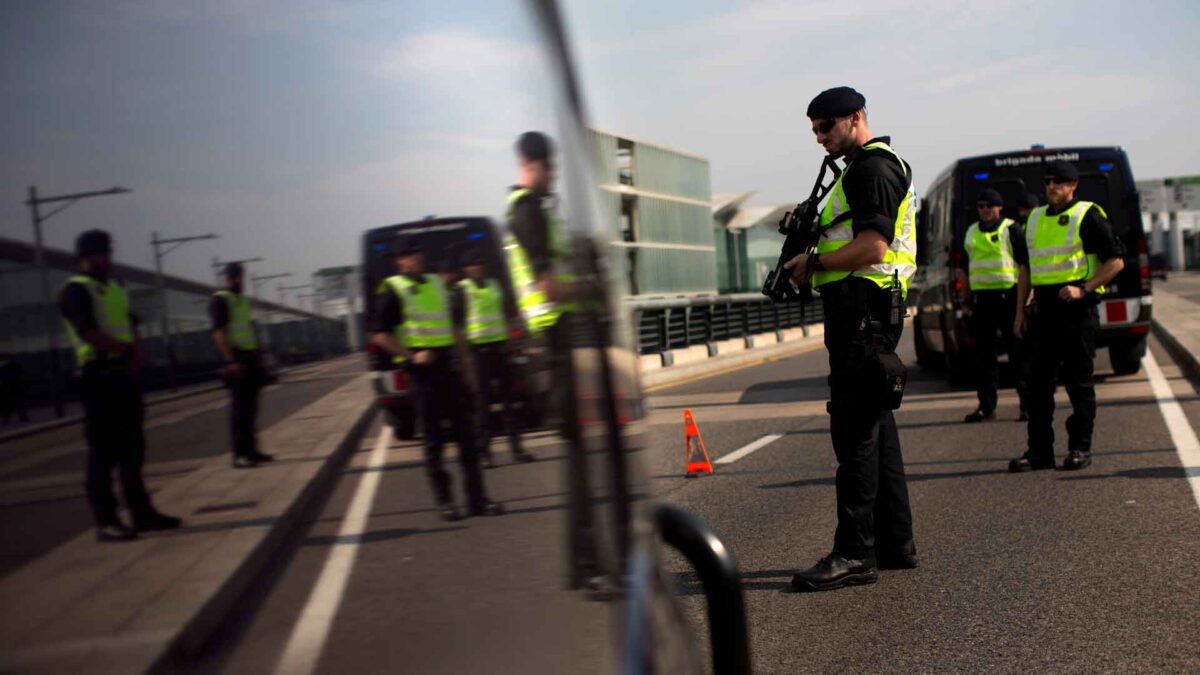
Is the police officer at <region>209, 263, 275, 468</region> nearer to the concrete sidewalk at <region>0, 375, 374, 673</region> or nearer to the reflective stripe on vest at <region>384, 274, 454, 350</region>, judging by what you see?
the concrete sidewalk at <region>0, 375, 374, 673</region>

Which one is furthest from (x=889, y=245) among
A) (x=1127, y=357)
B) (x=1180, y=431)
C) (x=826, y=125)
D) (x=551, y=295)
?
(x=1127, y=357)

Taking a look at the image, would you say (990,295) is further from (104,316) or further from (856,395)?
(104,316)

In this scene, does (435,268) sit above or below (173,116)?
below

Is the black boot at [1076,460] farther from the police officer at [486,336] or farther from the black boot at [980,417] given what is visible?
the police officer at [486,336]

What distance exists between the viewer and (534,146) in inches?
54.0

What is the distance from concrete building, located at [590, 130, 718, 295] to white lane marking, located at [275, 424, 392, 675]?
2079 inches

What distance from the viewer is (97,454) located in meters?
0.83

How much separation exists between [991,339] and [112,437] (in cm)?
965

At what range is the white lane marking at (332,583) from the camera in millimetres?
935

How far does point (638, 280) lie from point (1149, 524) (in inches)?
2082

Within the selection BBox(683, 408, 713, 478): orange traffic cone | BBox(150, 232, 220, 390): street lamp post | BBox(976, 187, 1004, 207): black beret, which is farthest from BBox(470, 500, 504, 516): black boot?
BBox(976, 187, 1004, 207): black beret

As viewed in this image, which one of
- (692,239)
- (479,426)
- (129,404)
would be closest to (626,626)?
(479,426)

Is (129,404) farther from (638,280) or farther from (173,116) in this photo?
(638,280)

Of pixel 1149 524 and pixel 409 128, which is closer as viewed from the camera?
pixel 409 128
